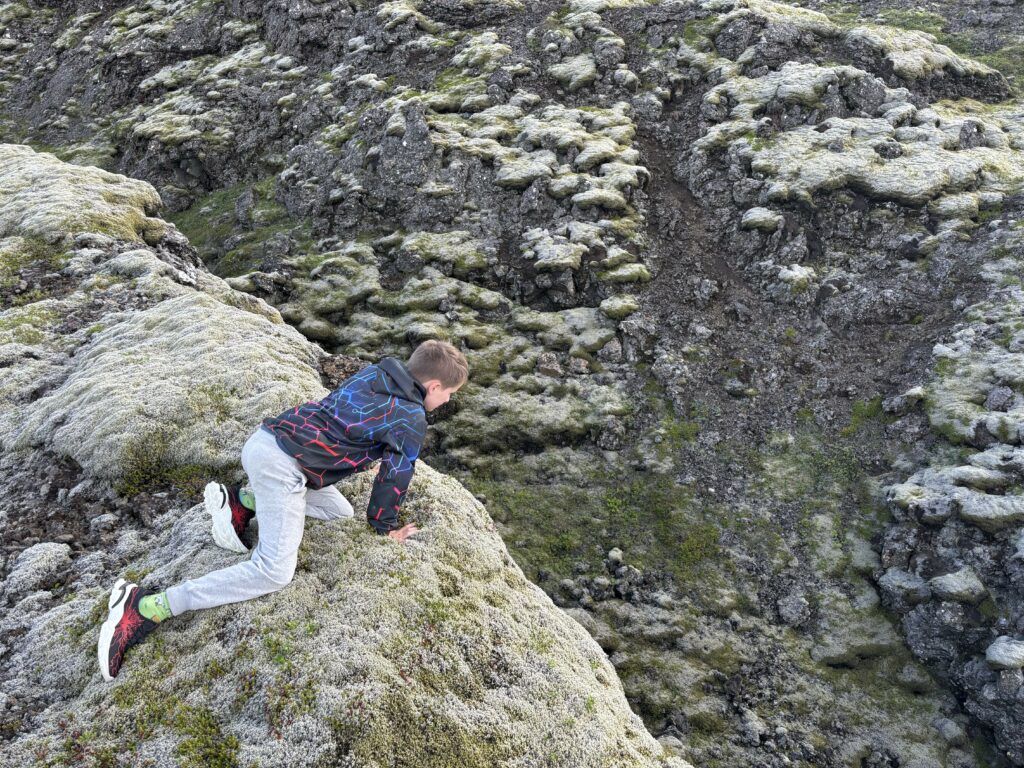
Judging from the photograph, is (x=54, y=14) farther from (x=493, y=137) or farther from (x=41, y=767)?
(x=41, y=767)

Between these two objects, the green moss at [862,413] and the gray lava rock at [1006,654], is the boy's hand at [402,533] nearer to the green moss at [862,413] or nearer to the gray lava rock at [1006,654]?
the gray lava rock at [1006,654]

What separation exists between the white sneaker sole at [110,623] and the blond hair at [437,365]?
18.4ft

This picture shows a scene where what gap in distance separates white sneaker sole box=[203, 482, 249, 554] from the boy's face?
3.84 meters

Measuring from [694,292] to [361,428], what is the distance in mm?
19677

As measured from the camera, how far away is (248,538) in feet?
37.0

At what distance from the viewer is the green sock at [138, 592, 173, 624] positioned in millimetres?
9656

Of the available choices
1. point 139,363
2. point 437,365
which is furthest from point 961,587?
point 139,363

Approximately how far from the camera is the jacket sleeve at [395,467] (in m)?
9.98

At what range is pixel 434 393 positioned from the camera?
10398mm

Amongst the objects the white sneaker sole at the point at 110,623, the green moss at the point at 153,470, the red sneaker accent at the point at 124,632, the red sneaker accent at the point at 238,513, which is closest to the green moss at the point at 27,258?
the green moss at the point at 153,470

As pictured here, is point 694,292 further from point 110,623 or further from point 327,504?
point 110,623

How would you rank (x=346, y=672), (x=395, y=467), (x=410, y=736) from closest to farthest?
(x=410, y=736) → (x=346, y=672) → (x=395, y=467)

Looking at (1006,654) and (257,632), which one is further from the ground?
(257,632)

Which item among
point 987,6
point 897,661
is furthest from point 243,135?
point 987,6
